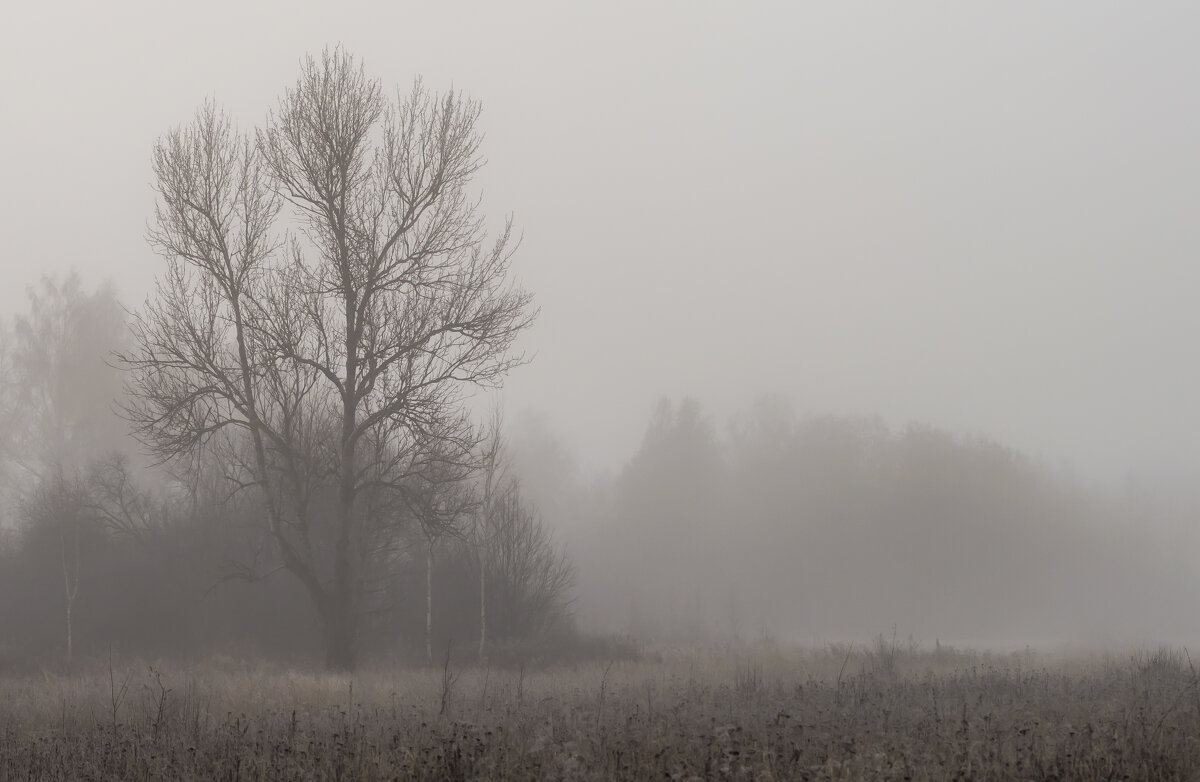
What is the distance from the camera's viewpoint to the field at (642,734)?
6.97m

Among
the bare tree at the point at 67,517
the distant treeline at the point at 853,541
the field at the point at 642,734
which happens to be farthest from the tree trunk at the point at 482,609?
the distant treeline at the point at 853,541

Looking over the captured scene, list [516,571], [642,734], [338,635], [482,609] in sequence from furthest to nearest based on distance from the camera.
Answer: [516,571], [482,609], [338,635], [642,734]

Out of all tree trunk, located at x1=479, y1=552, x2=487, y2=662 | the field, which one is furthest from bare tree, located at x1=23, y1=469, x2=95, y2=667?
the field

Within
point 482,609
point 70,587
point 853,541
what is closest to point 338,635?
point 482,609

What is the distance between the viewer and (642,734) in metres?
8.67

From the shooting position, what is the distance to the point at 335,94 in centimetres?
2009

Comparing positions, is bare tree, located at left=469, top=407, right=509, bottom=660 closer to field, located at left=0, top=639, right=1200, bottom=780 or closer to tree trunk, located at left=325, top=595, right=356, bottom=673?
tree trunk, located at left=325, top=595, right=356, bottom=673

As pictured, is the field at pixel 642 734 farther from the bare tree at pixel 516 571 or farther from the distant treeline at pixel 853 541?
the distant treeline at pixel 853 541

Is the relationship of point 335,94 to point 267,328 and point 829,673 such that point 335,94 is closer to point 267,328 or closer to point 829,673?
point 267,328

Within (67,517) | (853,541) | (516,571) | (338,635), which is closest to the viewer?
(338,635)

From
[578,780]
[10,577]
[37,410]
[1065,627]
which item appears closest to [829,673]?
[578,780]

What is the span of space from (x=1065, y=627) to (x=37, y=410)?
52.0m

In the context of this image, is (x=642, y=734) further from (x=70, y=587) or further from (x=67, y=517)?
(x=70, y=587)

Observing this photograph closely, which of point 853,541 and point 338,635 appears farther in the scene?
point 853,541
